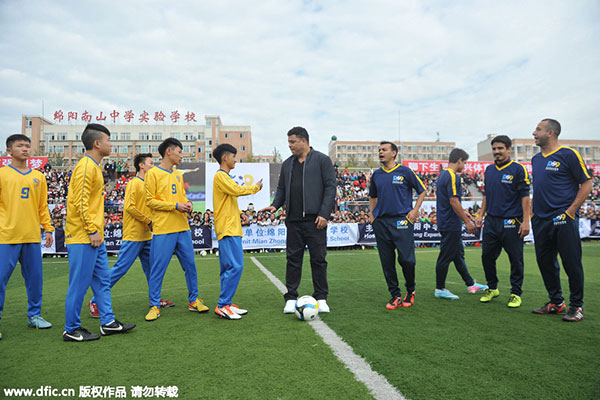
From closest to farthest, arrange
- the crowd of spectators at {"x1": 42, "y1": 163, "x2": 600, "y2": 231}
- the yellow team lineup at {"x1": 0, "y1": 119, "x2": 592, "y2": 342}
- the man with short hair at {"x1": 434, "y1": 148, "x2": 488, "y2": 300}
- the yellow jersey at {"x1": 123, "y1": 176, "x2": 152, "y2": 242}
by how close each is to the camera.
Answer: the yellow team lineup at {"x1": 0, "y1": 119, "x2": 592, "y2": 342}
the yellow jersey at {"x1": 123, "y1": 176, "x2": 152, "y2": 242}
the man with short hair at {"x1": 434, "y1": 148, "x2": 488, "y2": 300}
the crowd of spectators at {"x1": 42, "y1": 163, "x2": 600, "y2": 231}

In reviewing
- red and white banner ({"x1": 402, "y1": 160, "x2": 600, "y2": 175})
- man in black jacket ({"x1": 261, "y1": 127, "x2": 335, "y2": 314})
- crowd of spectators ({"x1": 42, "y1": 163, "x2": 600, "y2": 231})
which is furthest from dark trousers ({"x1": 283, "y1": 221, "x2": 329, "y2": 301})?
red and white banner ({"x1": 402, "y1": 160, "x2": 600, "y2": 175})

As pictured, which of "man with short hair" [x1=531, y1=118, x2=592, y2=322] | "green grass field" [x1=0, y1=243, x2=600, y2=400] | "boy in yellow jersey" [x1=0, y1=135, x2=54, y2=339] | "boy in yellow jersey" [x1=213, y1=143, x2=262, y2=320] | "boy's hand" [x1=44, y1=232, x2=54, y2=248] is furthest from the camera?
"boy in yellow jersey" [x1=213, y1=143, x2=262, y2=320]

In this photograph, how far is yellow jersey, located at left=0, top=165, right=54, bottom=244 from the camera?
156 inches

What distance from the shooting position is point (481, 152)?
85.9 metres

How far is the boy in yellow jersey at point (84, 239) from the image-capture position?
3.57m

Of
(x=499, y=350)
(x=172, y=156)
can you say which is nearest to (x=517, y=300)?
(x=499, y=350)

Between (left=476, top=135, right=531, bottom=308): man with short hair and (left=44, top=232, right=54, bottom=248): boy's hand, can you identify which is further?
(left=476, top=135, right=531, bottom=308): man with short hair

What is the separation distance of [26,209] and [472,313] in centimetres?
533

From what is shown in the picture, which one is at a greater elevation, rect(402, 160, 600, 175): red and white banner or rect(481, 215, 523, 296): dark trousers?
rect(402, 160, 600, 175): red and white banner

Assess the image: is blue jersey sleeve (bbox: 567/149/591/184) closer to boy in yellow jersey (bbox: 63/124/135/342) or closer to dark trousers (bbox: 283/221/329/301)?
dark trousers (bbox: 283/221/329/301)

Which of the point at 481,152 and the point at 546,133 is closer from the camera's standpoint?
the point at 546,133

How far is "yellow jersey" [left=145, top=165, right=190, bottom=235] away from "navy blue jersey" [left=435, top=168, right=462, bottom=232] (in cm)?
383

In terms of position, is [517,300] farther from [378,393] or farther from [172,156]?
[172,156]

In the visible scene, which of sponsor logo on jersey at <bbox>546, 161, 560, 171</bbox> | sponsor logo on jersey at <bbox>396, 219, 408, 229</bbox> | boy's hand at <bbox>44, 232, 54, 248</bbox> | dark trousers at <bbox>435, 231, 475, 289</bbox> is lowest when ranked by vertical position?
dark trousers at <bbox>435, 231, 475, 289</bbox>
